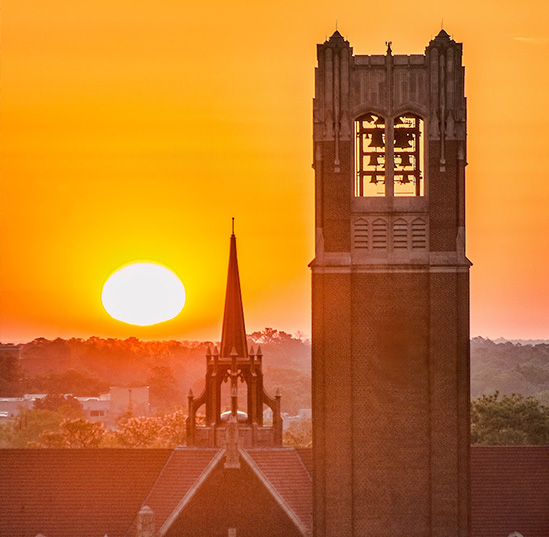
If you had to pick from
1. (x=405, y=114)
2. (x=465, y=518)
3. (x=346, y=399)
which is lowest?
(x=465, y=518)

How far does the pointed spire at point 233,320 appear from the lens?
6788 cm

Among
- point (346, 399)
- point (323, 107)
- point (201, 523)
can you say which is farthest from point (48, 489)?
point (323, 107)

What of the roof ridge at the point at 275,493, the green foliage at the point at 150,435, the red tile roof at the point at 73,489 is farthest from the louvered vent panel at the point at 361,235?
the green foliage at the point at 150,435

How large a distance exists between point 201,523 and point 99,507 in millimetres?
5034

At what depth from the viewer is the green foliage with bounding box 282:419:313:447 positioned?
5261 inches

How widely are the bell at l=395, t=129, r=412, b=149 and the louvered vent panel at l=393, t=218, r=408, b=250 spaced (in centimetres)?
252

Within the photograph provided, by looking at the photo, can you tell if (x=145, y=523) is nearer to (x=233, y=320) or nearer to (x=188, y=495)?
(x=188, y=495)

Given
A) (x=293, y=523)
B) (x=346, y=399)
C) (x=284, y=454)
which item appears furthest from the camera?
(x=284, y=454)

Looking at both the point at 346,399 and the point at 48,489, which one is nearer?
the point at 346,399

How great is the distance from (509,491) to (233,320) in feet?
46.0

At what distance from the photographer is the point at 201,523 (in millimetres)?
59406

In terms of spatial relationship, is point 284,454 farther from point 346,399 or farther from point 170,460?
point 346,399

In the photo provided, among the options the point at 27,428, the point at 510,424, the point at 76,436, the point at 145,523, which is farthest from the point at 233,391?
the point at 27,428

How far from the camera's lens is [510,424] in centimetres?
11038
